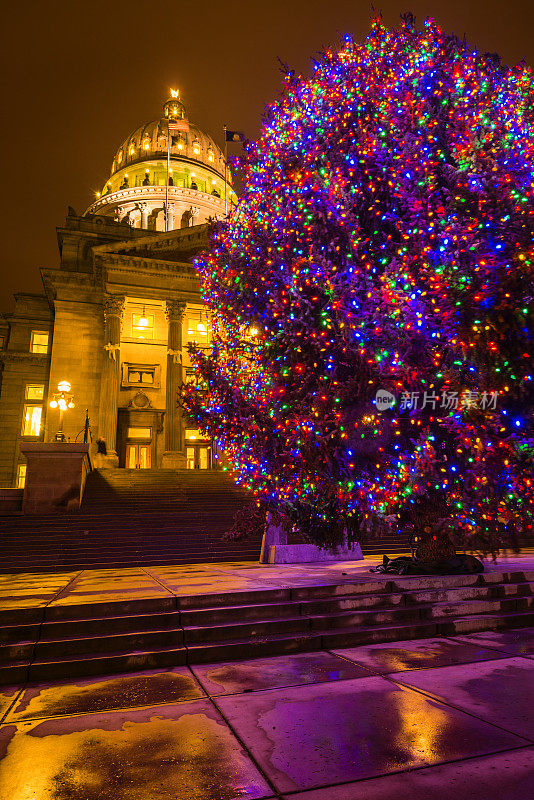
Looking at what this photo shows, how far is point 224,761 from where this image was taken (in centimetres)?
329

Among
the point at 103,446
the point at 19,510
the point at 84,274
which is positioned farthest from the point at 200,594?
the point at 84,274

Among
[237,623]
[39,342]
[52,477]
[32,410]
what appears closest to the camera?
[237,623]

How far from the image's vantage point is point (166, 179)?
7562cm

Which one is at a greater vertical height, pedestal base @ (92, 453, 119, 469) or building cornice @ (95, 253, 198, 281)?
building cornice @ (95, 253, 198, 281)

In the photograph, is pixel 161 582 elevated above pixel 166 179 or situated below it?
below

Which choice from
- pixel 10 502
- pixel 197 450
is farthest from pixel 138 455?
pixel 10 502

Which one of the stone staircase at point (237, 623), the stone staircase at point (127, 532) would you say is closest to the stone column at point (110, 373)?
the stone staircase at point (127, 532)

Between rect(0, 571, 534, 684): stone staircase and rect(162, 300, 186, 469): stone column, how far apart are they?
22.8 metres

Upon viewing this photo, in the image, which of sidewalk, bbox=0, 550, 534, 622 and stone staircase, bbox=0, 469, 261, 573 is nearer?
sidewalk, bbox=0, 550, 534, 622

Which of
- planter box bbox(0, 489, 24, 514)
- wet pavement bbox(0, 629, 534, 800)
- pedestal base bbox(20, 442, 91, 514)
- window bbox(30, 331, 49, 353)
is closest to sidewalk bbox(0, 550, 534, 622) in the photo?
wet pavement bbox(0, 629, 534, 800)

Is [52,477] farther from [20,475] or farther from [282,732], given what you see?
[20,475]

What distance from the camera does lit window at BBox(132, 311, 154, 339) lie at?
36375mm

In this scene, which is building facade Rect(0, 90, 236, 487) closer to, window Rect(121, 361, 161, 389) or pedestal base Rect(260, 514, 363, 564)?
window Rect(121, 361, 161, 389)

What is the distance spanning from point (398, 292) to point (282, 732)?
6.29 m
